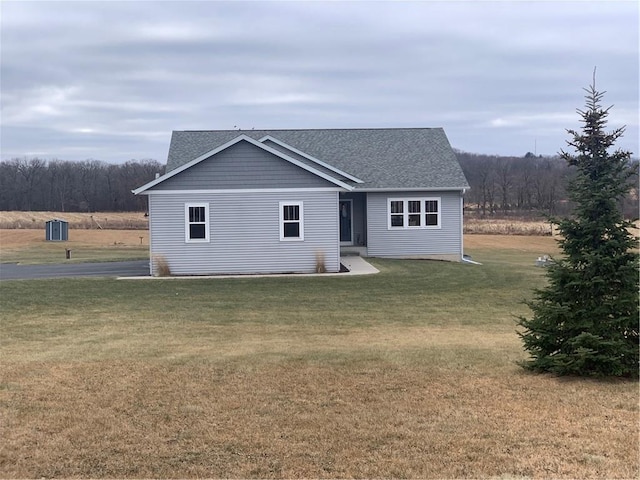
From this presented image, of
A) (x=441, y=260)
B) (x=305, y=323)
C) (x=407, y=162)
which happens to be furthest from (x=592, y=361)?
(x=407, y=162)

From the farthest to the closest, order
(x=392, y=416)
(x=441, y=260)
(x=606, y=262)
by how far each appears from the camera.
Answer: (x=441, y=260)
(x=606, y=262)
(x=392, y=416)

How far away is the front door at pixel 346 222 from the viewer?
2989 centimetres

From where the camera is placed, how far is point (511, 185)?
346 ft

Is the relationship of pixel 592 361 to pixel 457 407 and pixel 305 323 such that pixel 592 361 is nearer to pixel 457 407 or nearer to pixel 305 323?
pixel 457 407

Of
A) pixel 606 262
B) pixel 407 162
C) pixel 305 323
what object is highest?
pixel 407 162

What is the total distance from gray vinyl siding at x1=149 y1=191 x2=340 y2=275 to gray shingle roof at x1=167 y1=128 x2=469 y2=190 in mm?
5183

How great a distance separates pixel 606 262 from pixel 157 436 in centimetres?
550

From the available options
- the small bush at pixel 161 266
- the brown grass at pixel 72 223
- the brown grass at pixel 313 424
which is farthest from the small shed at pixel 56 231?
the brown grass at pixel 313 424

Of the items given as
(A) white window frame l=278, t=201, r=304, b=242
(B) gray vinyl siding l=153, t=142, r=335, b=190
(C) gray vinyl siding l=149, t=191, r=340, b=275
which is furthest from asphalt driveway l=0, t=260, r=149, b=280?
(A) white window frame l=278, t=201, r=304, b=242

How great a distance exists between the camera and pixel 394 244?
93.7 feet

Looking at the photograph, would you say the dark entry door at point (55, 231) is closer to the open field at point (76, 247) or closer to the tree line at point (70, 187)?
the open field at point (76, 247)

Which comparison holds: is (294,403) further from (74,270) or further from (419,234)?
(419,234)

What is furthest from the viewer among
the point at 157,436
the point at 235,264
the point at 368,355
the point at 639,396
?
the point at 235,264

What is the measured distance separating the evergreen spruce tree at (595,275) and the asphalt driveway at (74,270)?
17812mm
